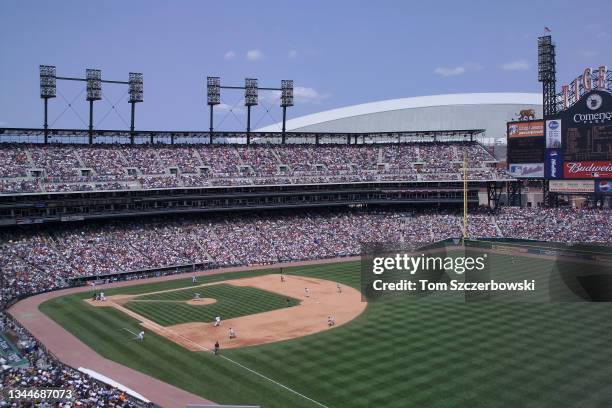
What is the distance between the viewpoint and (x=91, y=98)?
70.1 metres

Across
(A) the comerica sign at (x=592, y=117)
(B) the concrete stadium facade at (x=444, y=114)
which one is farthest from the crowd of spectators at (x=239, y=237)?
(B) the concrete stadium facade at (x=444, y=114)

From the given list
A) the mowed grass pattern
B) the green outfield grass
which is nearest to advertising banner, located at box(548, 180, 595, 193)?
the green outfield grass

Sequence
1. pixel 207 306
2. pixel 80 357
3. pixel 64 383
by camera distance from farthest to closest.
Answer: pixel 207 306, pixel 80 357, pixel 64 383

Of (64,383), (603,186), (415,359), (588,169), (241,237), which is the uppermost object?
(588,169)

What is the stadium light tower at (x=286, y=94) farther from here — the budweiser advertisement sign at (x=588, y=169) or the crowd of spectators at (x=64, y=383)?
the crowd of spectators at (x=64, y=383)

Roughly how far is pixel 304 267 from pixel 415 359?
32.1 metres

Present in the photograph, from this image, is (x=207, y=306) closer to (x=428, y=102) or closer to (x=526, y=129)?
(x=526, y=129)

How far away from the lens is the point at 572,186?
70.3 m

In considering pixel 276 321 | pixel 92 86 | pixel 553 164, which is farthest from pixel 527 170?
pixel 92 86

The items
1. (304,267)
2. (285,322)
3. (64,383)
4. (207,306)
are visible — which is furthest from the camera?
(304,267)

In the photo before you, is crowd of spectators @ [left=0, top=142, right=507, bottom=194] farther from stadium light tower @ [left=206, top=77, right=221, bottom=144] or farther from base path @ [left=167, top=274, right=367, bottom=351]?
base path @ [left=167, top=274, right=367, bottom=351]

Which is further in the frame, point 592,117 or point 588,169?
point 588,169

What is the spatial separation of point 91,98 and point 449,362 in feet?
194

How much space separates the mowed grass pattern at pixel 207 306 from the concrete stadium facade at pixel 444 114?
7646cm
